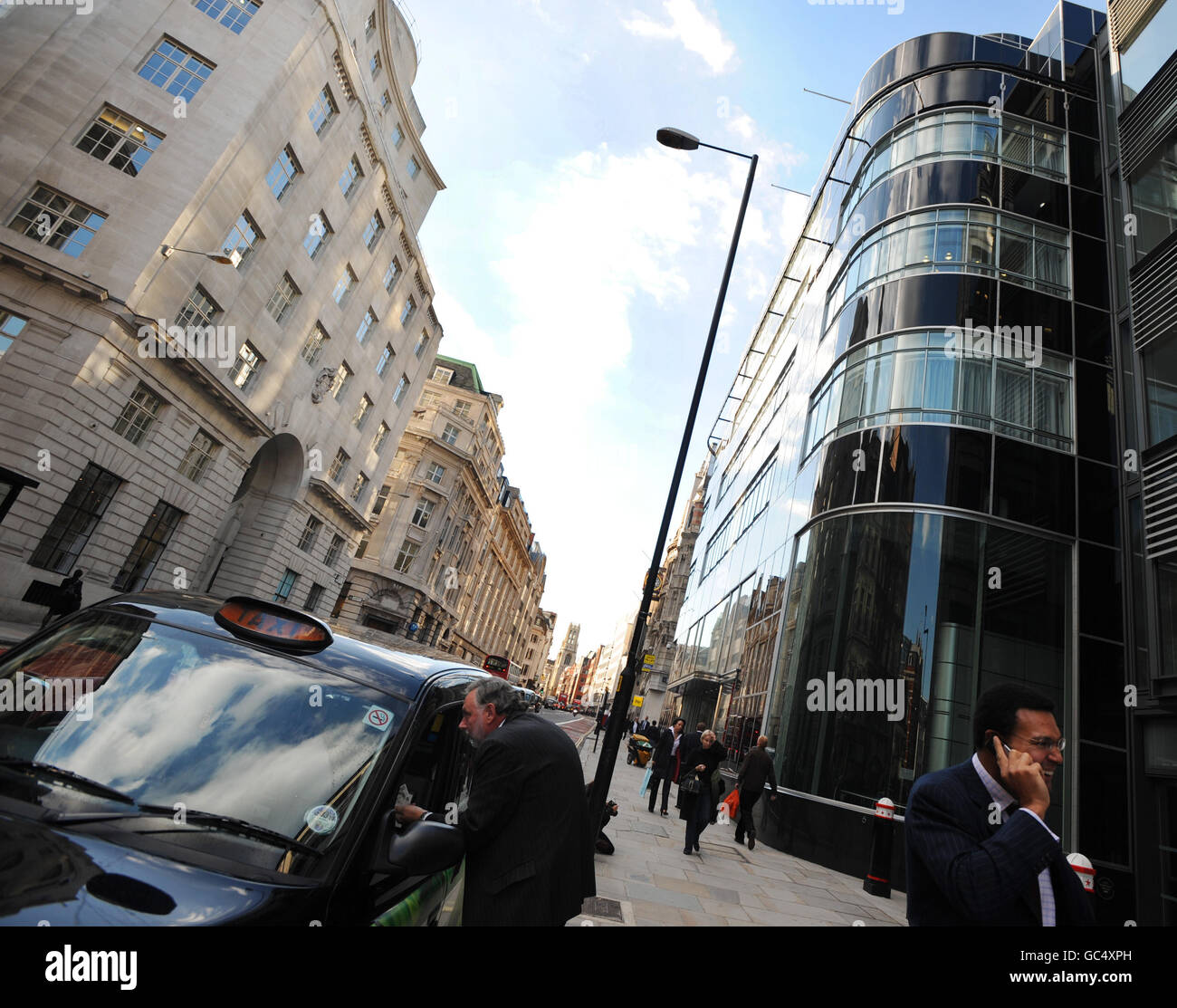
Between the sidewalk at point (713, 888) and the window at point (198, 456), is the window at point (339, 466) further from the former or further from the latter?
A: the sidewalk at point (713, 888)

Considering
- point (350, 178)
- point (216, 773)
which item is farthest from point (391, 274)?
point (216, 773)

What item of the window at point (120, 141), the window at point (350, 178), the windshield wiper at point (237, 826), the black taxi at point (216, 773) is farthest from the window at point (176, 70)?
the windshield wiper at point (237, 826)

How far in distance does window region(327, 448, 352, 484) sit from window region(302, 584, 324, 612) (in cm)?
582

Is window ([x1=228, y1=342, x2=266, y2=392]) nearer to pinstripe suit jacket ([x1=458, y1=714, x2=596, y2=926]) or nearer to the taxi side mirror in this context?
pinstripe suit jacket ([x1=458, y1=714, x2=596, y2=926])

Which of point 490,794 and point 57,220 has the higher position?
point 57,220

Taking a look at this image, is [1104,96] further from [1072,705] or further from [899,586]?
[1072,705]

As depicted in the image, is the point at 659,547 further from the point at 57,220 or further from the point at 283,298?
the point at 283,298

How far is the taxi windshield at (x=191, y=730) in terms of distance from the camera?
2078 mm

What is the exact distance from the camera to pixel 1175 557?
11.8 m

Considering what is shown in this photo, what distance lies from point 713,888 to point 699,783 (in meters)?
1.96

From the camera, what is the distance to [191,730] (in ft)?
7.50

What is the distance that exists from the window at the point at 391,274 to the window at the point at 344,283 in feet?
11.4

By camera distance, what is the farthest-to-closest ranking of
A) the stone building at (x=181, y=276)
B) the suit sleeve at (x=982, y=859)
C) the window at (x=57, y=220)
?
the window at (x=57, y=220) → the stone building at (x=181, y=276) → the suit sleeve at (x=982, y=859)
